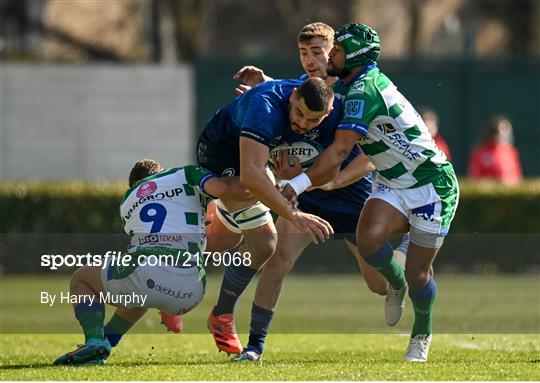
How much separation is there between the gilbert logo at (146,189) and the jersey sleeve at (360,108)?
4.48ft

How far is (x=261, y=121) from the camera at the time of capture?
8.65 meters

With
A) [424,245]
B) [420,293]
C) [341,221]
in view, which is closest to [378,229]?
[424,245]

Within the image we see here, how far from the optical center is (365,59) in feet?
30.3

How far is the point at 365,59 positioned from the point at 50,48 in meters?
24.7

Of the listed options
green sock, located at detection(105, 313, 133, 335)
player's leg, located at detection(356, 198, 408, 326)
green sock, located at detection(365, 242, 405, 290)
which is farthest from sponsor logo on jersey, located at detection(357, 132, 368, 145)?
green sock, located at detection(105, 313, 133, 335)

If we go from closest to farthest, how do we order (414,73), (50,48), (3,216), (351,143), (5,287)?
(351,143), (5,287), (3,216), (414,73), (50,48)

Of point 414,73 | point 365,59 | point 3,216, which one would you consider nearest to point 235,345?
point 365,59

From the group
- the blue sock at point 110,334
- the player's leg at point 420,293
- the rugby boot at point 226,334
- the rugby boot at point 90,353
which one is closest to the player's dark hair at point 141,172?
the blue sock at point 110,334

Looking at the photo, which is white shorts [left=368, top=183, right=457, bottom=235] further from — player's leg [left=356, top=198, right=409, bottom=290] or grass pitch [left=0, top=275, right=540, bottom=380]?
grass pitch [left=0, top=275, right=540, bottom=380]

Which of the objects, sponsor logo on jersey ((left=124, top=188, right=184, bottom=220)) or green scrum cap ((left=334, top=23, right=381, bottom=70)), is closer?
sponsor logo on jersey ((left=124, top=188, right=184, bottom=220))

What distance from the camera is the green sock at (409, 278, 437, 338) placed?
9.20m

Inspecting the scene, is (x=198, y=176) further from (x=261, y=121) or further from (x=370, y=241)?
(x=370, y=241)

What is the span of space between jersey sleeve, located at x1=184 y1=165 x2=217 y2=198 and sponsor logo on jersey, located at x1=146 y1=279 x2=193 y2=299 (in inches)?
28.4

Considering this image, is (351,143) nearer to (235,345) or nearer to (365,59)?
(365,59)
